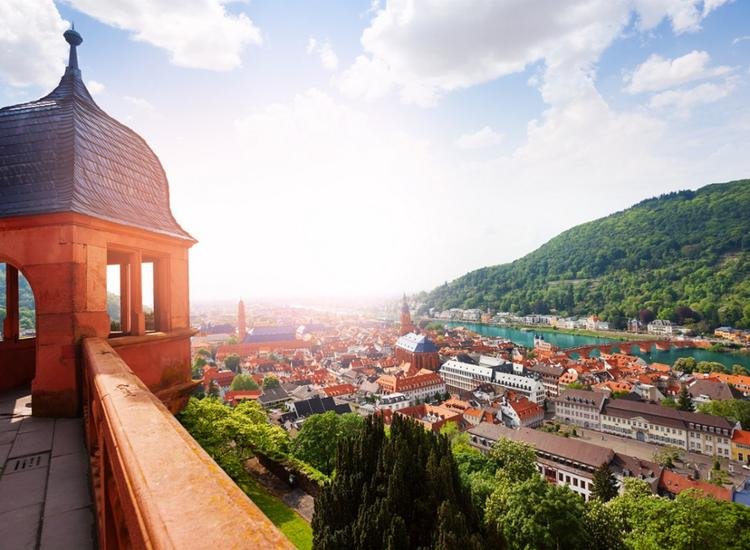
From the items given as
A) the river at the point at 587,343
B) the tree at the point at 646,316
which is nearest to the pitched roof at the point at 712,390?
the river at the point at 587,343

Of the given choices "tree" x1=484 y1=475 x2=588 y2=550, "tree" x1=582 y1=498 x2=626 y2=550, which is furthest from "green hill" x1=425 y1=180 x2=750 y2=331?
"tree" x1=484 y1=475 x2=588 y2=550

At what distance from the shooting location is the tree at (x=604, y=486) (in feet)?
77.8

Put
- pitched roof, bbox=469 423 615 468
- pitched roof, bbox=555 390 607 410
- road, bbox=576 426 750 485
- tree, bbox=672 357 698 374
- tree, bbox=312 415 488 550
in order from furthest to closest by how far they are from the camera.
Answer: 1. tree, bbox=672 357 698 374
2. pitched roof, bbox=555 390 607 410
3. road, bbox=576 426 750 485
4. pitched roof, bbox=469 423 615 468
5. tree, bbox=312 415 488 550

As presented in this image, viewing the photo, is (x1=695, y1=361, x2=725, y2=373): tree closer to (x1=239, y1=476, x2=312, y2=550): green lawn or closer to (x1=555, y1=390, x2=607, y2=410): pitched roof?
(x1=555, y1=390, x2=607, y2=410): pitched roof

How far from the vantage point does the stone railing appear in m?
0.96

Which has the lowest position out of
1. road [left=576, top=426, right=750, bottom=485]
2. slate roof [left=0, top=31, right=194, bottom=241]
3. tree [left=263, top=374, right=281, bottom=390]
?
road [left=576, top=426, right=750, bottom=485]

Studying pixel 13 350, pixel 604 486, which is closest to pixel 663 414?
pixel 604 486

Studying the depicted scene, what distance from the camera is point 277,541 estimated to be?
0.92 m

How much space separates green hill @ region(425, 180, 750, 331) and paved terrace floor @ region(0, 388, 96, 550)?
120m

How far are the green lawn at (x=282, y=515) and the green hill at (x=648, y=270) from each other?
4442 inches

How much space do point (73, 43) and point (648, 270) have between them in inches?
6558

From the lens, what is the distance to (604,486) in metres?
23.8

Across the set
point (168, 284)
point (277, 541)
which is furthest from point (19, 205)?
point (277, 541)

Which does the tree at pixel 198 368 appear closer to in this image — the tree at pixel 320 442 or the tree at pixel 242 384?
the tree at pixel 242 384
